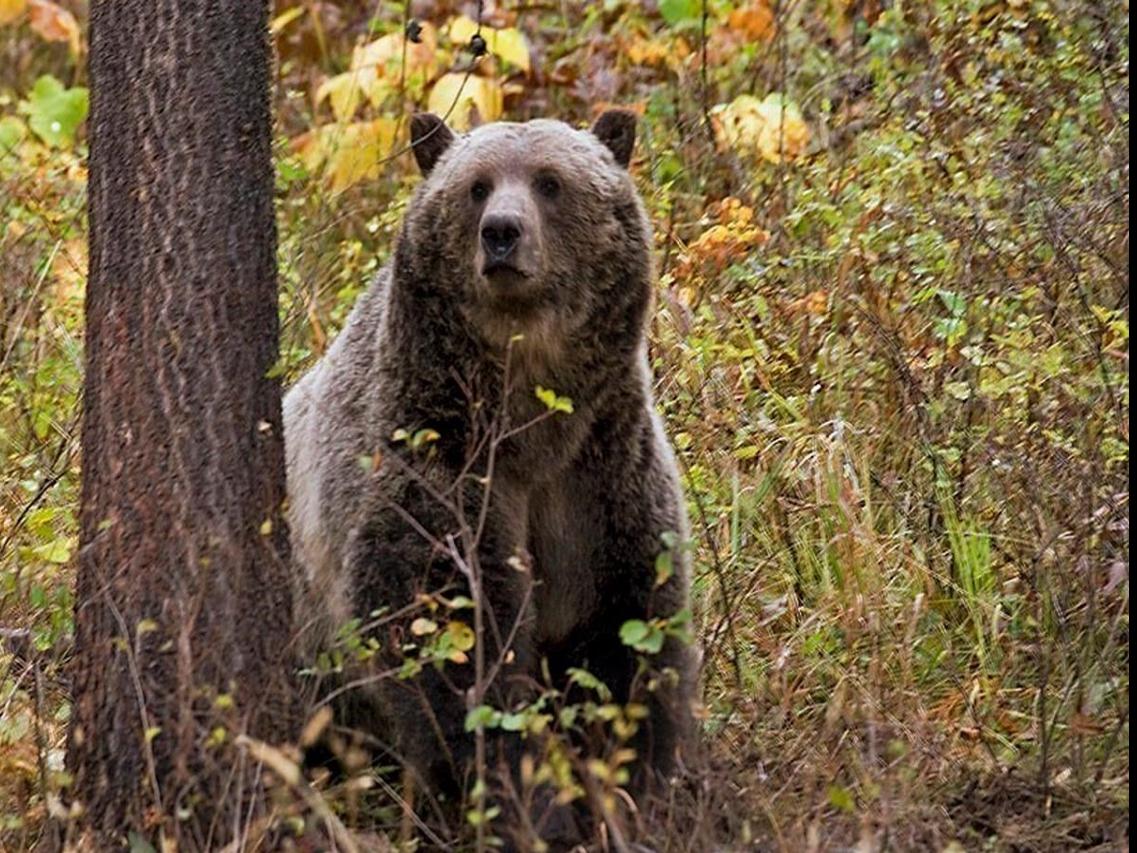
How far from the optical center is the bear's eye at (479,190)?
5.10m

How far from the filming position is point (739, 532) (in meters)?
6.09

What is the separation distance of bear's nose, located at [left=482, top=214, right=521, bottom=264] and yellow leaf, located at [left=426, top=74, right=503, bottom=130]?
131 inches

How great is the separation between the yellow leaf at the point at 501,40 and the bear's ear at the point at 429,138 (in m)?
2.88

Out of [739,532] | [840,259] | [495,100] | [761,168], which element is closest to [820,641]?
[739,532]

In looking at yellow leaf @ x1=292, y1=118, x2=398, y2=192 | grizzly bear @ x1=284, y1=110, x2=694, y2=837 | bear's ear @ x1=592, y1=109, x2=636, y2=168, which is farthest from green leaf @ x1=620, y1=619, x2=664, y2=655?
yellow leaf @ x1=292, y1=118, x2=398, y2=192

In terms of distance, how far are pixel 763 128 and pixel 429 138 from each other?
2.92 metres

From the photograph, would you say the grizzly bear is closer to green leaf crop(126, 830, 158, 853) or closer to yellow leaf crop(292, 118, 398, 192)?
green leaf crop(126, 830, 158, 853)

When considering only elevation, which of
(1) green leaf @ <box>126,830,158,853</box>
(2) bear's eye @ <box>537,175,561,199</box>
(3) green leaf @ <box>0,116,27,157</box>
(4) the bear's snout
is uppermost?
(3) green leaf @ <box>0,116,27,157</box>

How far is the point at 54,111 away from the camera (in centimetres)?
874

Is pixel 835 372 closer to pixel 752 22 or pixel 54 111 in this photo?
pixel 752 22

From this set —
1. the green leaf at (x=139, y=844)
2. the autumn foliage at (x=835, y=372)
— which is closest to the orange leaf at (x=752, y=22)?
the autumn foliage at (x=835, y=372)

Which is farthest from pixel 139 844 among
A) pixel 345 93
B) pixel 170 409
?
pixel 345 93

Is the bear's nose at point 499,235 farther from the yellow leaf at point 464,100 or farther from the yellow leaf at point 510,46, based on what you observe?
the yellow leaf at point 510,46

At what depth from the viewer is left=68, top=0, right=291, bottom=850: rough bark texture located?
449 centimetres
